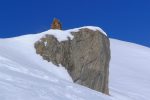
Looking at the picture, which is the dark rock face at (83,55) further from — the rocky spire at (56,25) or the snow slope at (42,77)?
the rocky spire at (56,25)

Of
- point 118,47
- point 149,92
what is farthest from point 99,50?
point 118,47

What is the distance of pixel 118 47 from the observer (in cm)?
4644

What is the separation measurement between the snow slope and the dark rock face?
31cm

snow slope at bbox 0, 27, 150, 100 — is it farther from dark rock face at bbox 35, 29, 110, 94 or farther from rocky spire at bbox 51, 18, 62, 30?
rocky spire at bbox 51, 18, 62, 30

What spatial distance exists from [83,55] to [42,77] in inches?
247

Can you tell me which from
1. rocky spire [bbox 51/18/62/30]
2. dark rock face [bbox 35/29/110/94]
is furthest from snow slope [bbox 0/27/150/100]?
rocky spire [bbox 51/18/62/30]

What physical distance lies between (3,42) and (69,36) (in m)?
2.46

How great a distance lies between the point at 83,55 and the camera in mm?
18328

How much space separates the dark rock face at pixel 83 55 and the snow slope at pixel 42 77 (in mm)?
308

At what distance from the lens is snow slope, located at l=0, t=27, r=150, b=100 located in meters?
9.35

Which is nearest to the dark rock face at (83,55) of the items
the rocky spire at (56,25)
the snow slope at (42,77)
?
the snow slope at (42,77)

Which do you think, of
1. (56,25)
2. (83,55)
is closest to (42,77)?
(83,55)

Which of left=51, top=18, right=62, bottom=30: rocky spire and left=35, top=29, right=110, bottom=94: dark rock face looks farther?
left=51, top=18, right=62, bottom=30: rocky spire

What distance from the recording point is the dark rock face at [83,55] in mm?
17281
